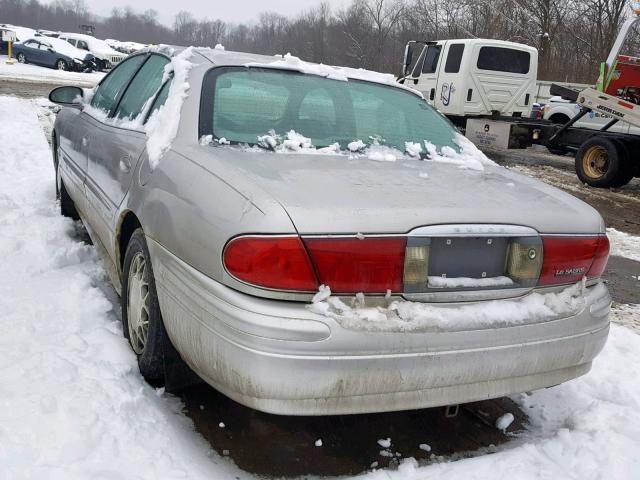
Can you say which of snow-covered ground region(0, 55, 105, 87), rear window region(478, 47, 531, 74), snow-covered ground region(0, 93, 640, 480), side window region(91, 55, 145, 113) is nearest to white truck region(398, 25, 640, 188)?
rear window region(478, 47, 531, 74)

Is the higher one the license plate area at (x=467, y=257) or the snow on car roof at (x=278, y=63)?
the snow on car roof at (x=278, y=63)

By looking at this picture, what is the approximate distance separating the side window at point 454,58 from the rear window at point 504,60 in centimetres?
45

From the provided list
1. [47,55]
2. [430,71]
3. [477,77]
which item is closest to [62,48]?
[47,55]

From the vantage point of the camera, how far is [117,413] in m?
2.40

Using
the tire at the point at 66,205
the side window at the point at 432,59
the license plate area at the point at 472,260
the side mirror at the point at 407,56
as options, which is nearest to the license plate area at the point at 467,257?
the license plate area at the point at 472,260

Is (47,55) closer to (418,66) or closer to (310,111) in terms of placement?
(418,66)

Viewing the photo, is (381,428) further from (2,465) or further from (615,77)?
(615,77)

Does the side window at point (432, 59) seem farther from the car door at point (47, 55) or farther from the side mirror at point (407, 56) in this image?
the car door at point (47, 55)

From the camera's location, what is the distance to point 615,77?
36.8 feet

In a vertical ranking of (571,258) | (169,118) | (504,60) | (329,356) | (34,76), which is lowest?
(34,76)

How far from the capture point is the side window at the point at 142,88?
3.49 meters

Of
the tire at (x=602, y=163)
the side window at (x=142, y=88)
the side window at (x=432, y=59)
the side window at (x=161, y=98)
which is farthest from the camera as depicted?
the side window at (x=432, y=59)

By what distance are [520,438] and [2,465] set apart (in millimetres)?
2066

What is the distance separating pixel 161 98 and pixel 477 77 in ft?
40.4
